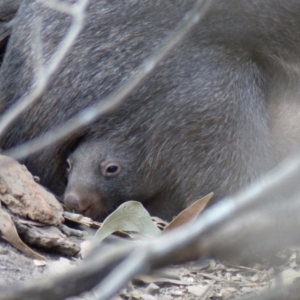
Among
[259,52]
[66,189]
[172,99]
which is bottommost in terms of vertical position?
[66,189]

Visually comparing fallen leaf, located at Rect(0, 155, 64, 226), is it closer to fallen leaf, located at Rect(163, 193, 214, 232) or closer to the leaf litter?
the leaf litter

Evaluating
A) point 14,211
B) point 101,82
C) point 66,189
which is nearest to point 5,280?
point 14,211

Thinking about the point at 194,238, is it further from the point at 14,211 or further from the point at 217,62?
the point at 217,62

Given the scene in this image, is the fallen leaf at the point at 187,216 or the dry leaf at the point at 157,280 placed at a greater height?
the fallen leaf at the point at 187,216

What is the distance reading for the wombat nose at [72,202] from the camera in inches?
106

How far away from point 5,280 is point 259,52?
1.55 m

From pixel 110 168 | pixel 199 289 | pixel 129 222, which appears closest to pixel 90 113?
pixel 110 168

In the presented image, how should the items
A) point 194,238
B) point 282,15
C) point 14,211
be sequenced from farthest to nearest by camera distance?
point 282,15
point 14,211
point 194,238

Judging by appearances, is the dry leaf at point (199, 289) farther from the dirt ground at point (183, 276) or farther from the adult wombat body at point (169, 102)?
the adult wombat body at point (169, 102)

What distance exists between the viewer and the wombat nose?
2.70m

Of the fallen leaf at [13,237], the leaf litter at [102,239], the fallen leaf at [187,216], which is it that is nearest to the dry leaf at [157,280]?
the leaf litter at [102,239]

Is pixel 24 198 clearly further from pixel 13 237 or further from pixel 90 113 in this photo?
pixel 90 113

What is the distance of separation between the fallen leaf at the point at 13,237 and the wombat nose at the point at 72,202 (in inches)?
23.2

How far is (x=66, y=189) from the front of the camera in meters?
2.77
